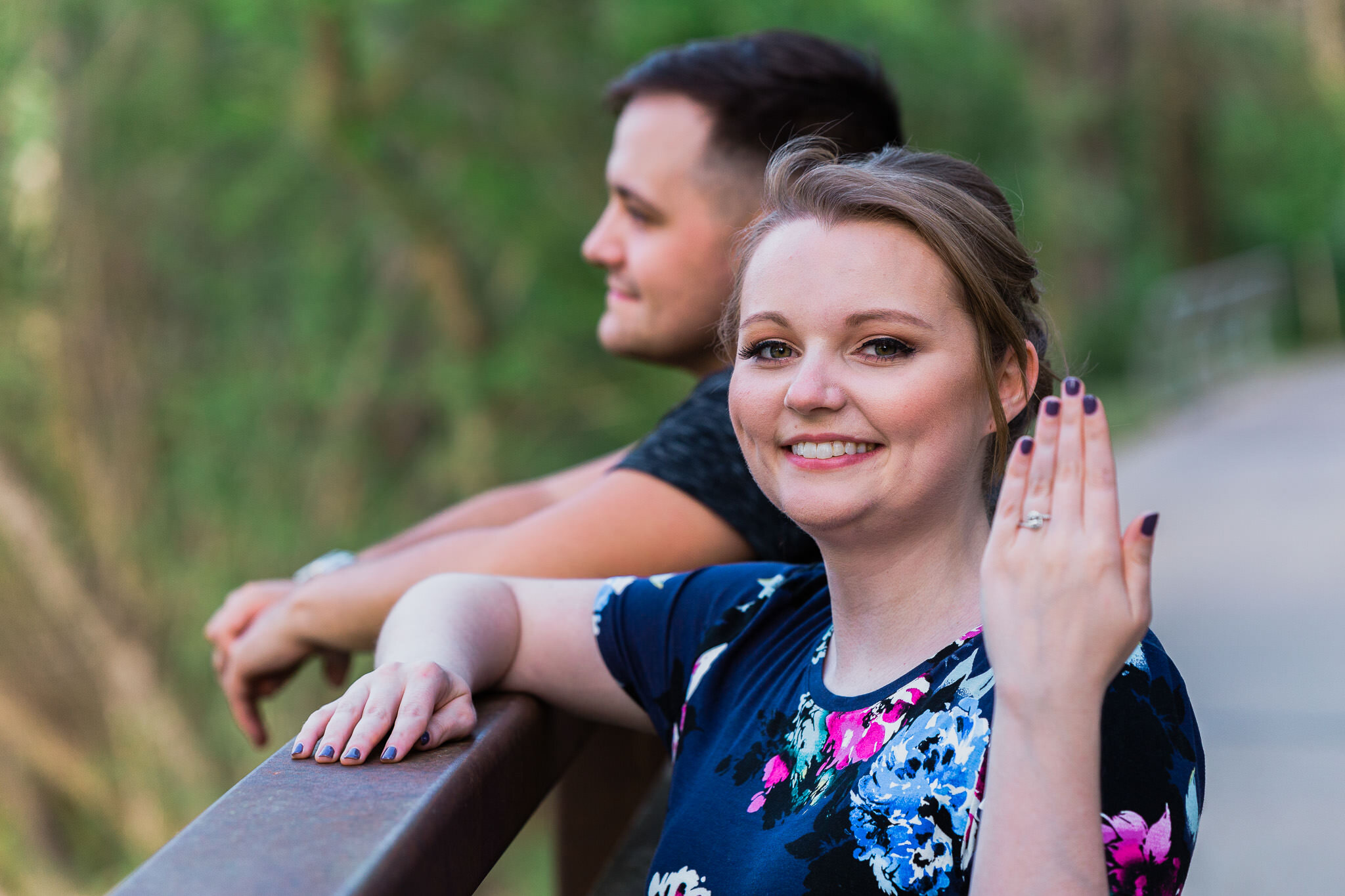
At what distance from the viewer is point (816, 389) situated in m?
1.30

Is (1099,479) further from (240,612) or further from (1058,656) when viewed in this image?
(240,612)

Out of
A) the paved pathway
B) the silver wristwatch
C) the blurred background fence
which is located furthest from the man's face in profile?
Result: the blurred background fence

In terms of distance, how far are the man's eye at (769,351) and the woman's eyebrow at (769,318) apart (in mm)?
25

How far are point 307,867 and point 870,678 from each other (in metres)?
0.57

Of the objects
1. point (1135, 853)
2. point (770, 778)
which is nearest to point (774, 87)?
point (770, 778)

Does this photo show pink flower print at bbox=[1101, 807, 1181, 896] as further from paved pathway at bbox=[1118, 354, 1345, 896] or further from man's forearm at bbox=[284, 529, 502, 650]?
paved pathway at bbox=[1118, 354, 1345, 896]

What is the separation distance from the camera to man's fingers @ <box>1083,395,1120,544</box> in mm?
983

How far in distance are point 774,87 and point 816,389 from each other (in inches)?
43.3

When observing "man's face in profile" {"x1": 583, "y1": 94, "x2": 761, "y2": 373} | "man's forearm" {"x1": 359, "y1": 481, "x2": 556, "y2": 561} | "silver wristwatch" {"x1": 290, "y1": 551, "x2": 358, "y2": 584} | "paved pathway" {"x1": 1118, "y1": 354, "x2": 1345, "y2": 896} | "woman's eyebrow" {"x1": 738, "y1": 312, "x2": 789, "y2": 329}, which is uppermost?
"man's face in profile" {"x1": 583, "y1": 94, "x2": 761, "y2": 373}

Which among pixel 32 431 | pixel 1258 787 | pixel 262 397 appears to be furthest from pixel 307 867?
pixel 32 431

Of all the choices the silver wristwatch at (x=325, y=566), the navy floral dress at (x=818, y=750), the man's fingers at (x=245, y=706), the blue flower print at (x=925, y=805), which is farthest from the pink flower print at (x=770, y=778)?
the man's fingers at (x=245, y=706)

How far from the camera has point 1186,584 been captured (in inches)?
224

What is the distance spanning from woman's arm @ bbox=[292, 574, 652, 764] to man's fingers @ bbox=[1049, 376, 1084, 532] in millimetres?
606

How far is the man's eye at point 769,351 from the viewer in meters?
1.39
